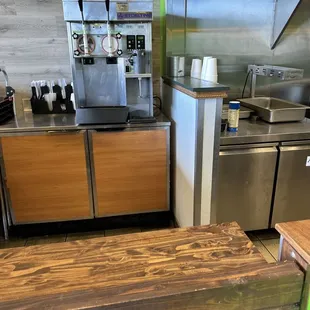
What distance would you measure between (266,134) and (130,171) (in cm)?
100

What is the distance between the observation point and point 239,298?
2.17 ft

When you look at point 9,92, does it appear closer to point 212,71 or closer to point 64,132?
point 64,132

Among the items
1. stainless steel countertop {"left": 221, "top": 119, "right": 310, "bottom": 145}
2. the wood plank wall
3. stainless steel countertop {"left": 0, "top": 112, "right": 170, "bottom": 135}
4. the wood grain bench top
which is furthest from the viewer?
the wood plank wall

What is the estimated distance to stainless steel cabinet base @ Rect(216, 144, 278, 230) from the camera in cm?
202

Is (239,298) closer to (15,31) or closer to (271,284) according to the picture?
(271,284)

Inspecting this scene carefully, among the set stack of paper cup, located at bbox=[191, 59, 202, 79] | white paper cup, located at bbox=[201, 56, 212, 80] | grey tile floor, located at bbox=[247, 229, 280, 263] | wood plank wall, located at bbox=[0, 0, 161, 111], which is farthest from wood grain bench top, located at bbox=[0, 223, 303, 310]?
wood plank wall, located at bbox=[0, 0, 161, 111]

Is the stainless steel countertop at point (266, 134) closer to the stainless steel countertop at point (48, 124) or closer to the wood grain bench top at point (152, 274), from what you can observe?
the stainless steel countertop at point (48, 124)

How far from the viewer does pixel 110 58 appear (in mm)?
2275

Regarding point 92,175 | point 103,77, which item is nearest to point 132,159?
point 92,175

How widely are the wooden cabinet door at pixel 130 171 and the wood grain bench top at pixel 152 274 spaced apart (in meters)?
1.31

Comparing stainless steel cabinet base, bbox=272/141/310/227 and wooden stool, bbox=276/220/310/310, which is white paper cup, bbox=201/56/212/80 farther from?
wooden stool, bbox=276/220/310/310

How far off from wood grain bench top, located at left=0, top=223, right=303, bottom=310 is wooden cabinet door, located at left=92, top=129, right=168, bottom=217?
1313mm

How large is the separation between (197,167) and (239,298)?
1.23m

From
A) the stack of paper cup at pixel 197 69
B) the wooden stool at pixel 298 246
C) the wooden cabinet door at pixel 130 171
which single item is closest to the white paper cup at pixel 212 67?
the stack of paper cup at pixel 197 69
